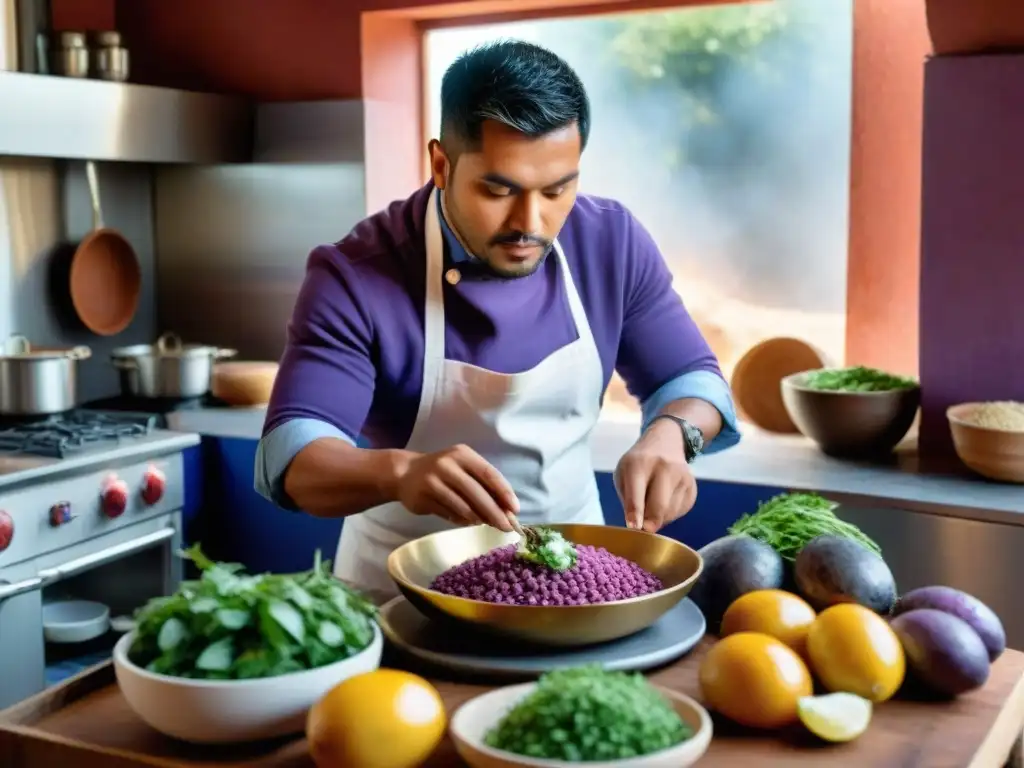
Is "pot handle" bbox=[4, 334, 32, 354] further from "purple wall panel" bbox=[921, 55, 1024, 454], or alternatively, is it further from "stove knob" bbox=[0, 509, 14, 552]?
"purple wall panel" bbox=[921, 55, 1024, 454]

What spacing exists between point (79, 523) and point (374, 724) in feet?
6.01

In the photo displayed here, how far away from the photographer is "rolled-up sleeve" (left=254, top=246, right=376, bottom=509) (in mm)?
1698

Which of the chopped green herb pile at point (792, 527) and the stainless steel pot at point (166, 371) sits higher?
the stainless steel pot at point (166, 371)

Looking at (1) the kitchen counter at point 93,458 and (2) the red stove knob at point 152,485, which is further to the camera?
(2) the red stove knob at point 152,485

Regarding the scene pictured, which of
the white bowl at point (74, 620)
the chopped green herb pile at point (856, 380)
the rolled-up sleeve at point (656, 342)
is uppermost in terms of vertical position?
the rolled-up sleeve at point (656, 342)

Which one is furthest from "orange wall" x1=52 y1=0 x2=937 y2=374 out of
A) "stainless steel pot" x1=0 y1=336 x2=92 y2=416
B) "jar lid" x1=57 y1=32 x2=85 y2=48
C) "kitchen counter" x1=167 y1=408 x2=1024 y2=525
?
"stainless steel pot" x1=0 y1=336 x2=92 y2=416

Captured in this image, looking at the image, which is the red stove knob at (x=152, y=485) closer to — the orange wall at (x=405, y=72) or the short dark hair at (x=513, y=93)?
the orange wall at (x=405, y=72)

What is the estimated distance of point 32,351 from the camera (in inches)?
133

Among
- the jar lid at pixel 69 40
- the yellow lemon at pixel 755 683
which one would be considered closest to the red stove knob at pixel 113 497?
the jar lid at pixel 69 40

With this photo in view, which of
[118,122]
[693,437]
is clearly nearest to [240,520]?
[118,122]

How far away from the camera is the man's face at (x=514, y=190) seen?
1.69 m

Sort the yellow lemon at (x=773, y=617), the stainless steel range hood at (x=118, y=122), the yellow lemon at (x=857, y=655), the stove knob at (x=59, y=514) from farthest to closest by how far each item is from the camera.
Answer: the stainless steel range hood at (x=118, y=122)
the stove knob at (x=59, y=514)
the yellow lemon at (x=773, y=617)
the yellow lemon at (x=857, y=655)

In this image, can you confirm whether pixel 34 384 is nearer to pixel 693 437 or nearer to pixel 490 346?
pixel 490 346

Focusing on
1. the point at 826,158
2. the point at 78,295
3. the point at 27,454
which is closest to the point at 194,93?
the point at 78,295
